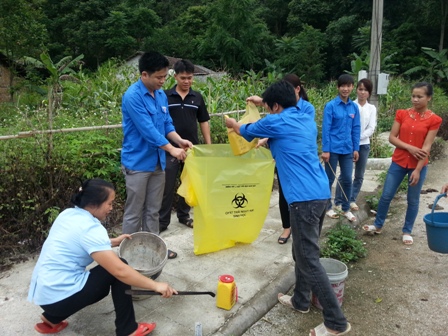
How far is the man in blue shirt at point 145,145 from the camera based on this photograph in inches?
121

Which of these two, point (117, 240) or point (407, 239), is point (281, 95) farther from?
point (407, 239)

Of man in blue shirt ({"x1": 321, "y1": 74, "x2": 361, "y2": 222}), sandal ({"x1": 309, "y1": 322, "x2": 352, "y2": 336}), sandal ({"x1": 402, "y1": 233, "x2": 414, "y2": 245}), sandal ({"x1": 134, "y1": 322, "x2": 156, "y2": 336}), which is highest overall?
man in blue shirt ({"x1": 321, "y1": 74, "x2": 361, "y2": 222})

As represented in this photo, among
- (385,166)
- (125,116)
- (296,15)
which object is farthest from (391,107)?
(296,15)

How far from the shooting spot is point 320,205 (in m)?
2.64

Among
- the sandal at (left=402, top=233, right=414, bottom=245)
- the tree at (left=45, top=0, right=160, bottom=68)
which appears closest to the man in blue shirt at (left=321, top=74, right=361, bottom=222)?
the sandal at (left=402, top=233, right=414, bottom=245)

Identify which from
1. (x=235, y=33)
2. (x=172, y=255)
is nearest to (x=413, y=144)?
(x=172, y=255)

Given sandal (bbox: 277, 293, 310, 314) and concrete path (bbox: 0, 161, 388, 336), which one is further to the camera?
sandal (bbox: 277, 293, 310, 314)

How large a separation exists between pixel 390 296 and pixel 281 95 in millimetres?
2021

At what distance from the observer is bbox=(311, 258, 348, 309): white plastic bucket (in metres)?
2.92

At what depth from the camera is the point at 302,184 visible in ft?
8.57

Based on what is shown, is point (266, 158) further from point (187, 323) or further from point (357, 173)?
point (357, 173)

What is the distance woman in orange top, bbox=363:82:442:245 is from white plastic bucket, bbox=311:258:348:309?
1521 mm

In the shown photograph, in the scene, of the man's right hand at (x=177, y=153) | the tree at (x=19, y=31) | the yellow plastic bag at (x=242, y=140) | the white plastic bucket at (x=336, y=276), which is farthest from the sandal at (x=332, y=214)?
the tree at (x=19, y=31)

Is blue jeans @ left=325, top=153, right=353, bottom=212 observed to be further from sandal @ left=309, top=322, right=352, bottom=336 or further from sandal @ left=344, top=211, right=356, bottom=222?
sandal @ left=309, top=322, right=352, bottom=336
